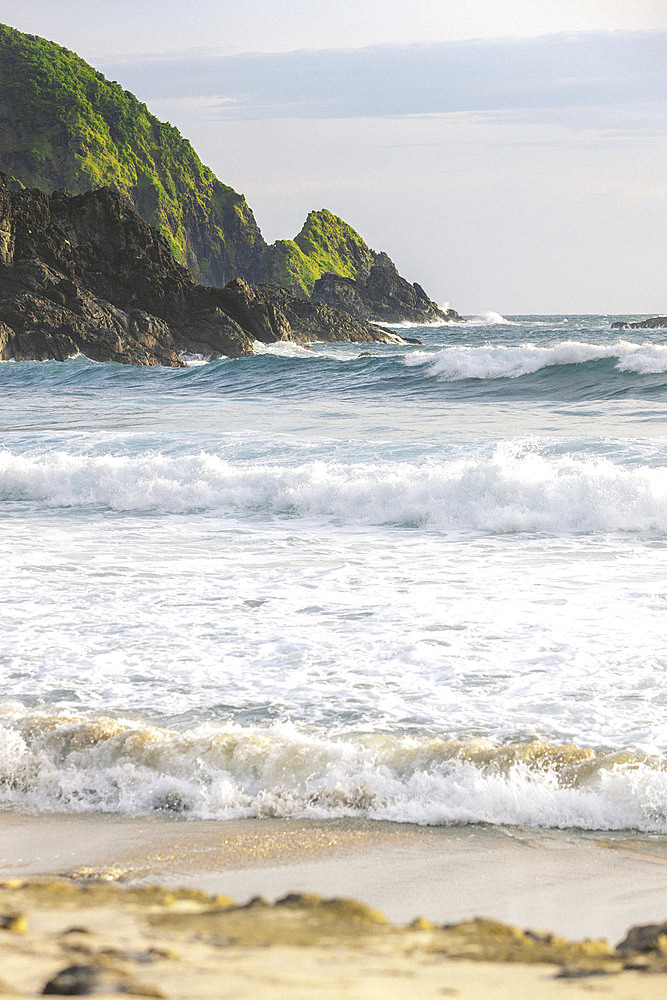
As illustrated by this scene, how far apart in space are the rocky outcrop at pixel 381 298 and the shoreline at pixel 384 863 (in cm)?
8824

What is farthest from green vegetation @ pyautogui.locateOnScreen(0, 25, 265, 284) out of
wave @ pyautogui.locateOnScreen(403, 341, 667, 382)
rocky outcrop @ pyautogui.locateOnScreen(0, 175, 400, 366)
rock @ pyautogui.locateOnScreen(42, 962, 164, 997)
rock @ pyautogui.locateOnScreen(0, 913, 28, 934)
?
rock @ pyautogui.locateOnScreen(42, 962, 164, 997)

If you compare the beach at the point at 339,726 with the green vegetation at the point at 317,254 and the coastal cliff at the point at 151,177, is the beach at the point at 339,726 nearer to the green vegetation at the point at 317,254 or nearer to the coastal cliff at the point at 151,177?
the coastal cliff at the point at 151,177

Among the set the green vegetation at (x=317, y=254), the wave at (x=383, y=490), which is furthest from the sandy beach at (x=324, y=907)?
the green vegetation at (x=317, y=254)

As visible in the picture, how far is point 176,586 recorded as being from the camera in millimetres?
6348

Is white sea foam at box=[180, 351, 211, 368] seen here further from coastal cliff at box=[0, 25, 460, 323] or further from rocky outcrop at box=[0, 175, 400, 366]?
coastal cliff at box=[0, 25, 460, 323]

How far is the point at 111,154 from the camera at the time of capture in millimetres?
100562

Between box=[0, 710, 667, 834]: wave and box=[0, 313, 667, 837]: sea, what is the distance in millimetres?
11

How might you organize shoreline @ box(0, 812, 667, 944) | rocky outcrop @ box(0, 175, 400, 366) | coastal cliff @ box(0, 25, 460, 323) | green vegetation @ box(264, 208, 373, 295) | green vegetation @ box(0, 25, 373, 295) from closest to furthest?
shoreline @ box(0, 812, 667, 944) < rocky outcrop @ box(0, 175, 400, 366) < coastal cliff @ box(0, 25, 460, 323) < green vegetation @ box(0, 25, 373, 295) < green vegetation @ box(264, 208, 373, 295)

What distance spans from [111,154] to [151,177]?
Result: 7.80 meters

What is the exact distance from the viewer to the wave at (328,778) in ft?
10.1

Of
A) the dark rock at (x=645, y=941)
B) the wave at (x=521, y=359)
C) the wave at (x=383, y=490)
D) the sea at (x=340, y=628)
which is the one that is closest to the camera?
the dark rock at (x=645, y=941)

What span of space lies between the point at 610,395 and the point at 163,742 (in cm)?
1898

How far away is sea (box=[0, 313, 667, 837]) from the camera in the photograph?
3252 millimetres

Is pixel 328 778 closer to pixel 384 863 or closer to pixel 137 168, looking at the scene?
pixel 384 863
